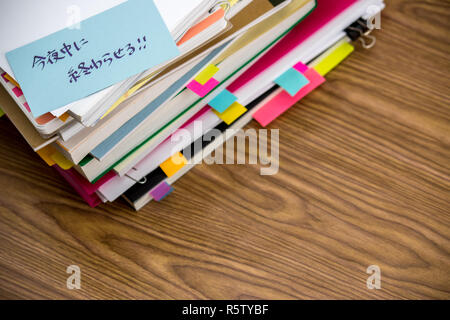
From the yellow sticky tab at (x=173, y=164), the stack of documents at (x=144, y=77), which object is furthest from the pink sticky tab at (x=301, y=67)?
the yellow sticky tab at (x=173, y=164)

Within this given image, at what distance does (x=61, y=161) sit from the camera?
629 mm

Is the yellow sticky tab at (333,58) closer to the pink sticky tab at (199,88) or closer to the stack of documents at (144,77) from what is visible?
the stack of documents at (144,77)

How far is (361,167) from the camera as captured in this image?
724mm

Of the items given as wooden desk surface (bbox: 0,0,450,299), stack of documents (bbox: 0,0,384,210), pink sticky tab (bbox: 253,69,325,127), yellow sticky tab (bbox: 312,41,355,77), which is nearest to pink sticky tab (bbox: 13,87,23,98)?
stack of documents (bbox: 0,0,384,210)

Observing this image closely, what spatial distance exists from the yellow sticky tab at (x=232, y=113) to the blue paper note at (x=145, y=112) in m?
0.11

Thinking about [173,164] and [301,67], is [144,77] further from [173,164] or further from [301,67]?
[301,67]

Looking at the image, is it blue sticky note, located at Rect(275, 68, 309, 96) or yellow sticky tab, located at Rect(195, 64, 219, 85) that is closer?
yellow sticky tab, located at Rect(195, 64, 219, 85)

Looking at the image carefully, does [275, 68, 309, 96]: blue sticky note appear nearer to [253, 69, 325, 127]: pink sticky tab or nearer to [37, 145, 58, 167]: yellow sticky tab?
[253, 69, 325, 127]: pink sticky tab

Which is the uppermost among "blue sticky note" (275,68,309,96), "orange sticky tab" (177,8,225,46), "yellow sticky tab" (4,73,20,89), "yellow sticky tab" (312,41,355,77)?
Answer: "yellow sticky tab" (312,41,355,77)

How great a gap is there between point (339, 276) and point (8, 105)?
534 millimetres

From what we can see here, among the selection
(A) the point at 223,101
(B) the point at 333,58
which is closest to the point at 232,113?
(A) the point at 223,101

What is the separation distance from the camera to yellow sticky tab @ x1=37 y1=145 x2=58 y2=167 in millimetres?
632

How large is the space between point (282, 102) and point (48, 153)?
15.3 inches

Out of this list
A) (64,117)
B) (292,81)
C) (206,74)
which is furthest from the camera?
(292,81)
